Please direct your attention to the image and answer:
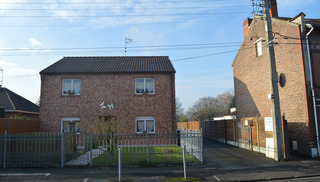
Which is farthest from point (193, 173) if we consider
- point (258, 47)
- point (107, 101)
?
point (258, 47)

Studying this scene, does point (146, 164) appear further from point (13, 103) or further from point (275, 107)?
point (13, 103)

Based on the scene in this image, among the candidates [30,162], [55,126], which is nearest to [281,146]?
[30,162]

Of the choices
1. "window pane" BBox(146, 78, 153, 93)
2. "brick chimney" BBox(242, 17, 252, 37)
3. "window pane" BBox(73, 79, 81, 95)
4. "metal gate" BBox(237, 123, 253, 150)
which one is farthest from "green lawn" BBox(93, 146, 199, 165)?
"brick chimney" BBox(242, 17, 252, 37)

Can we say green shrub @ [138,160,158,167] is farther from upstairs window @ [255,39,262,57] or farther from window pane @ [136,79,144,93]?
upstairs window @ [255,39,262,57]

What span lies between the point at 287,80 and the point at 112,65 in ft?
43.8

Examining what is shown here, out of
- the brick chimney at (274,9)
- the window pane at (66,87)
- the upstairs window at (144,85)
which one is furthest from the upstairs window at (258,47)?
the window pane at (66,87)

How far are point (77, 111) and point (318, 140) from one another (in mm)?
16263

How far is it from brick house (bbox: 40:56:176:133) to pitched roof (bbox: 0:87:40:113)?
26.2 feet

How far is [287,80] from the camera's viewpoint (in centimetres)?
1567

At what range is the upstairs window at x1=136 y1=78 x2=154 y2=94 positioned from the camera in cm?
1912

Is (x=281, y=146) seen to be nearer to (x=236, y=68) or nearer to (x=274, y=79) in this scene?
(x=274, y=79)

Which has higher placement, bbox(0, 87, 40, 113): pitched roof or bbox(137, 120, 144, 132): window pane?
bbox(0, 87, 40, 113): pitched roof

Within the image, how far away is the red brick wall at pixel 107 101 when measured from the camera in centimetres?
1850

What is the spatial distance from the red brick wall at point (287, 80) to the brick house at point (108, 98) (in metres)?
7.04
